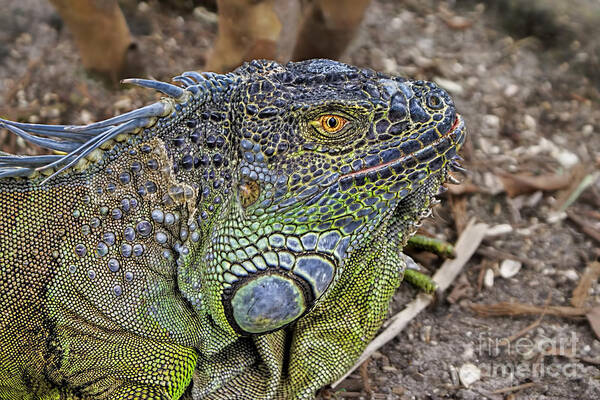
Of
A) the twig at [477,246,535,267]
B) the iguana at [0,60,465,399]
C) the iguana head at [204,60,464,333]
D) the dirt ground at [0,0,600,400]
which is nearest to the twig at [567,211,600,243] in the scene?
the dirt ground at [0,0,600,400]

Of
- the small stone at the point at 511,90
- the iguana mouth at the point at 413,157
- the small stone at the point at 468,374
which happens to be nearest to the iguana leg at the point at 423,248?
the small stone at the point at 468,374

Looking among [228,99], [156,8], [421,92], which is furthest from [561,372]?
[156,8]

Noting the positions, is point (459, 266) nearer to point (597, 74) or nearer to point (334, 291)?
point (334, 291)

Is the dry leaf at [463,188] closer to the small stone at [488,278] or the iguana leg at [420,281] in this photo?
the small stone at [488,278]

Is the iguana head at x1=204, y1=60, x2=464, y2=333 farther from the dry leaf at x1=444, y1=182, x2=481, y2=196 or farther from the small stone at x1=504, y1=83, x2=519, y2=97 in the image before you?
the small stone at x1=504, y1=83, x2=519, y2=97

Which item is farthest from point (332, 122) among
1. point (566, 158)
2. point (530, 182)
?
point (566, 158)

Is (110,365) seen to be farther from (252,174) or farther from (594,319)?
(594,319)
